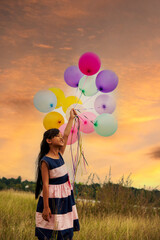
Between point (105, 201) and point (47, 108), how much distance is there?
2.79 meters

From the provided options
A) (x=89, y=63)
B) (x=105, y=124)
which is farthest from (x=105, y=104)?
(x=89, y=63)

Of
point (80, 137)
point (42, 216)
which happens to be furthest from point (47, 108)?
point (42, 216)

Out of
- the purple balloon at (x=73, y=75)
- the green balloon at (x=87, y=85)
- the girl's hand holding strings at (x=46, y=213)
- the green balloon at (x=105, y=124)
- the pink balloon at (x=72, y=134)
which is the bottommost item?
the girl's hand holding strings at (x=46, y=213)

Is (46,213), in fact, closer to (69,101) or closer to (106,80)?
(69,101)

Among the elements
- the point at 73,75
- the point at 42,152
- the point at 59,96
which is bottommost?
the point at 42,152

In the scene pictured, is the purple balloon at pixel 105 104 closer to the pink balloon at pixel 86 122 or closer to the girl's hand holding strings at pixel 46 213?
the pink balloon at pixel 86 122

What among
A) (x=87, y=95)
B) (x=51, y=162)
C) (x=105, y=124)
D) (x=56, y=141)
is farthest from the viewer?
(x=87, y=95)

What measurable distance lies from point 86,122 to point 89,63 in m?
0.92

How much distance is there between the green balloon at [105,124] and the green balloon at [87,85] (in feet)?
1.68

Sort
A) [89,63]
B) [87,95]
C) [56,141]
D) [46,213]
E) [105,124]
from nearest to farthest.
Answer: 1. [46,213]
2. [56,141]
3. [105,124]
4. [89,63]
5. [87,95]

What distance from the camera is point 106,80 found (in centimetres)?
457

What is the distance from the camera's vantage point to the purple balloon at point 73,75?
4848mm

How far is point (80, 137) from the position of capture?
4.39 meters

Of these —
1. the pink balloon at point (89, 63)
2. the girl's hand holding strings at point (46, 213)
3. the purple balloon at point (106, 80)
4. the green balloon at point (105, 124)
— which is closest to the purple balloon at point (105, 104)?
the purple balloon at point (106, 80)
